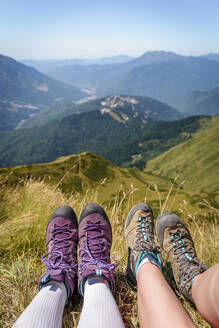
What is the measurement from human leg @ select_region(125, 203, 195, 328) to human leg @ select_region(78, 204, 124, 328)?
0.25 meters

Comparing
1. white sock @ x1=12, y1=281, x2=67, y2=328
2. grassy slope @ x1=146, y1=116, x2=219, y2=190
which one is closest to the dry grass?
white sock @ x1=12, y1=281, x2=67, y2=328

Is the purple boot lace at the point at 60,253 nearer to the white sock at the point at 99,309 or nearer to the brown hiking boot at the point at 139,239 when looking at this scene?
the white sock at the point at 99,309

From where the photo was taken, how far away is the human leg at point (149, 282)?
1644mm

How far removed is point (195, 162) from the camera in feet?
373

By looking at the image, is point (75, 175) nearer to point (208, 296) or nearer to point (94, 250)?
point (94, 250)

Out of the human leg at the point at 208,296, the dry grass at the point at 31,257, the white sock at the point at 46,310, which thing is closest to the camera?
the white sock at the point at 46,310

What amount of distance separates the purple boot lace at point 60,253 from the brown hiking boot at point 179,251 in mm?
1217

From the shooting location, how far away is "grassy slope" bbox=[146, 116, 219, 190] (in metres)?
99.6

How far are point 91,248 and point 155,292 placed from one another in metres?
1.03

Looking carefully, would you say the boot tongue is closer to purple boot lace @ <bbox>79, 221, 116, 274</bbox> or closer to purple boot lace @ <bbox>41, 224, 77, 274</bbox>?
purple boot lace @ <bbox>79, 221, 116, 274</bbox>

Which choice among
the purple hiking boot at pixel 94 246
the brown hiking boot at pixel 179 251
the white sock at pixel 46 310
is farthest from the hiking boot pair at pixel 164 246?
the white sock at pixel 46 310

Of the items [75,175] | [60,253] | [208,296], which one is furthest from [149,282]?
[75,175]

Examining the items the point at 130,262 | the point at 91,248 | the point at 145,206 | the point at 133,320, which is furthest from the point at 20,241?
the point at 145,206

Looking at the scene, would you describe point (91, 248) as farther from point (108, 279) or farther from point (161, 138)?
point (161, 138)
